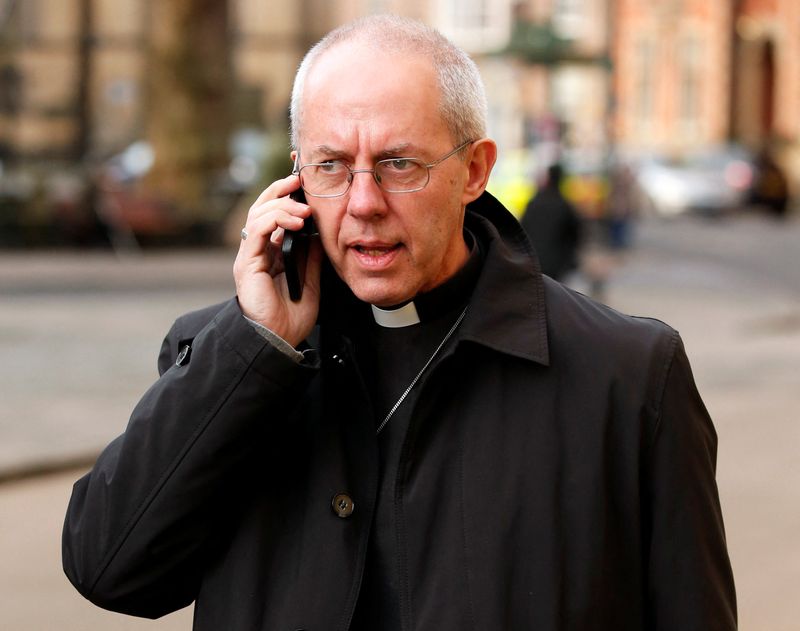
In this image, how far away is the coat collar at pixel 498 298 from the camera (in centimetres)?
227

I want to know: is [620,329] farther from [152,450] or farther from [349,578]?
[152,450]

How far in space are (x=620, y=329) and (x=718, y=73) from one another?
168 ft

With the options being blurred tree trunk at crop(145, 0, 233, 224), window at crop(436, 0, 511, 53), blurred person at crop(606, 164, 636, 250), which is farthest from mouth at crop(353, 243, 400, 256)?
window at crop(436, 0, 511, 53)

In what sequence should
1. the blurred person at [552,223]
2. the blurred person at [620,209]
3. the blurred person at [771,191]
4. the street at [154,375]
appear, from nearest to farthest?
the street at [154,375], the blurred person at [552,223], the blurred person at [620,209], the blurred person at [771,191]

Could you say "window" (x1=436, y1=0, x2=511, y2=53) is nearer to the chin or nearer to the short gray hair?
the short gray hair

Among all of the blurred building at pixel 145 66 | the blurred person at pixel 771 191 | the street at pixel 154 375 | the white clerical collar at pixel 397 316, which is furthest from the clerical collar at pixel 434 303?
the blurred person at pixel 771 191

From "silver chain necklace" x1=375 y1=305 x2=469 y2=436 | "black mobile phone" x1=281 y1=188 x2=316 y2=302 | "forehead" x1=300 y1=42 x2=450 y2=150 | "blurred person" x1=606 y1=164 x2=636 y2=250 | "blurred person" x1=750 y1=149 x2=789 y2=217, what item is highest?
"forehead" x1=300 y1=42 x2=450 y2=150

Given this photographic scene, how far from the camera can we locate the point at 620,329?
231 centimetres

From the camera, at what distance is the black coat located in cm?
218

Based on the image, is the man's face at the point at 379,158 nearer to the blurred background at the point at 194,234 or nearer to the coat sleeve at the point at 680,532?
the coat sleeve at the point at 680,532

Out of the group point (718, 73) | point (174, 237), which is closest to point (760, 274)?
point (174, 237)

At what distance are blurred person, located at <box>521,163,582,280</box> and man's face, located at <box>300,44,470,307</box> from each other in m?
9.39

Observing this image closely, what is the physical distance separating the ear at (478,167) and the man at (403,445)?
5cm

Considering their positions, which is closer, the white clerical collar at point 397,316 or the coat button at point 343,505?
the coat button at point 343,505
